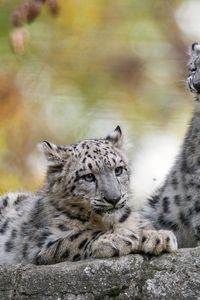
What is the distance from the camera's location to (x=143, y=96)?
470 inches

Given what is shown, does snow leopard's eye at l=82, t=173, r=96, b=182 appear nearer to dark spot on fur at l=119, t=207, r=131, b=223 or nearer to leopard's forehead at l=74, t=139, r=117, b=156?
leopard's forehead at l=74, t=139, r=117, b=156

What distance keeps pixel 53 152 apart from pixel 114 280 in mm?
1273

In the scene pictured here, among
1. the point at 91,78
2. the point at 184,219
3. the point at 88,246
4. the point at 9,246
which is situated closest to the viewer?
the point at 88,246

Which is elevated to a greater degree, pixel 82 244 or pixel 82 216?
pixel 82 216

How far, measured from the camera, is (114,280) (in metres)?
6.70

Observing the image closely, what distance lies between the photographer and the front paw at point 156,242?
686cm

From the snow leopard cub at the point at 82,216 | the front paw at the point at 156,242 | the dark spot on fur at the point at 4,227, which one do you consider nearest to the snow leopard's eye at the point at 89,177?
the snow leopard cub at the point at 82,216

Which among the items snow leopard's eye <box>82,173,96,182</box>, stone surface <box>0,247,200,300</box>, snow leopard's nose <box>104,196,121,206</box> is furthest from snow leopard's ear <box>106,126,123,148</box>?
stone surface <box>0,247,200,300</box>

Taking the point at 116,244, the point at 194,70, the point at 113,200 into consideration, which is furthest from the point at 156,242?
the point at 194,70

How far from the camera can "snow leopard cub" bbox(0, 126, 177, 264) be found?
693 cm

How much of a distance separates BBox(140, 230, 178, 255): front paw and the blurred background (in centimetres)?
354

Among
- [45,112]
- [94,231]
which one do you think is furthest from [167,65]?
[94,231]

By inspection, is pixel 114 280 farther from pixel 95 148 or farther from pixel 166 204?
pixel 166 204

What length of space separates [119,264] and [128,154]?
1343 mm
